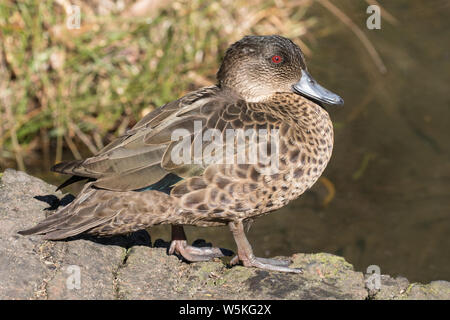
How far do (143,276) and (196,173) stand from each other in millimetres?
573

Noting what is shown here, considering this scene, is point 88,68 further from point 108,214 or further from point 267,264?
point 267,264

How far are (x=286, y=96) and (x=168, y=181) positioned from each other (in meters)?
0.92

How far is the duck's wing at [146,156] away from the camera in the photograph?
3.29 meters

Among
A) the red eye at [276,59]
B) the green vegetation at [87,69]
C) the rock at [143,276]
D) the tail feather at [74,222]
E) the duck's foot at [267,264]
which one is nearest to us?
the rock at [143,276]

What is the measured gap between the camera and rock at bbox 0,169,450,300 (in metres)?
3.21

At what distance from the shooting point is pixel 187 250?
12.0ft

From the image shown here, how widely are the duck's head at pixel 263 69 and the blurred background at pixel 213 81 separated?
1.43 metres

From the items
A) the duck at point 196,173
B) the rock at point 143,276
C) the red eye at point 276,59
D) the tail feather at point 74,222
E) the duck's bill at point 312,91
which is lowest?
the rock at point 143,276

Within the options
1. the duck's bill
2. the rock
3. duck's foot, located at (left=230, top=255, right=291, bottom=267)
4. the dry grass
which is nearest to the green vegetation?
the dry grass

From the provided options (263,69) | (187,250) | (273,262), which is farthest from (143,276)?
(263,69)

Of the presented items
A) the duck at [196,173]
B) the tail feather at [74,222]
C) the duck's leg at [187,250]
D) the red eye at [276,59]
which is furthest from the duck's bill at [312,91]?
the tail feather at [74,222]

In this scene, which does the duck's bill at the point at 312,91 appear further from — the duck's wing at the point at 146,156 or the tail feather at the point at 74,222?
the tail feather at the point at 74,222

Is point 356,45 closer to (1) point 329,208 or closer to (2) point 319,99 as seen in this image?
(1) point 329,208
